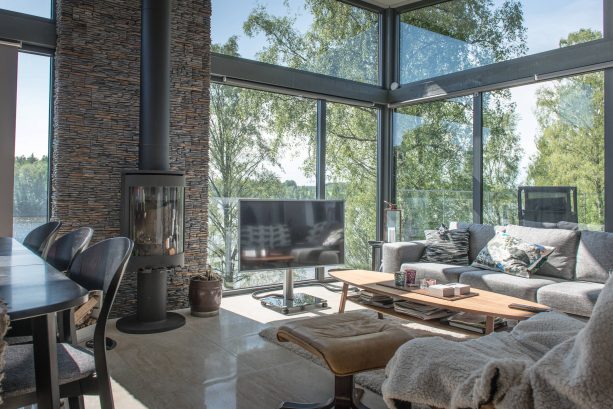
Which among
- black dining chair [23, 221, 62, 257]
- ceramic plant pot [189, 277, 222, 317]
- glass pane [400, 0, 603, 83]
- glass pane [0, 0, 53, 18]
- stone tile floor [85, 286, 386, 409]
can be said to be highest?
glass pane [400, 0, 603, 83]

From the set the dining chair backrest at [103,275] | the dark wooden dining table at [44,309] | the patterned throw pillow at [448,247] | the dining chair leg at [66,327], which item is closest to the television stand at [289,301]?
the patterned throw pillow at [448,247]

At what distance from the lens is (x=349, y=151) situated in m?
6.14

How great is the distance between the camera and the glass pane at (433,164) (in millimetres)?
5605

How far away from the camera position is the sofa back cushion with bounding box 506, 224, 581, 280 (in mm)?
4160

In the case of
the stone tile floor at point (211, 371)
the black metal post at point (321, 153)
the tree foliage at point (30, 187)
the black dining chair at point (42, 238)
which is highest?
the black metal post at point (321, 153)

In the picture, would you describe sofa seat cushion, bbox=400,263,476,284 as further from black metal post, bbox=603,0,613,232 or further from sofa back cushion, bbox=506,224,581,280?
black metal post, bbox=603,0,613,232

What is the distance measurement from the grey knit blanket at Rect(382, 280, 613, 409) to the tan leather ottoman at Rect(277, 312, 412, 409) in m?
0.51

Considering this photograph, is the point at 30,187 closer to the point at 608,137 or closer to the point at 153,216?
the point at 153,216

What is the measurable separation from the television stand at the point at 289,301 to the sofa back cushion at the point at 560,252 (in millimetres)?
2049

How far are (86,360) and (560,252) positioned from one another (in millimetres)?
3939

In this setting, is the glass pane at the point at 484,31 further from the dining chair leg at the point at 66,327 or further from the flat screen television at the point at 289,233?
the dining chair leg at the point at 66,327

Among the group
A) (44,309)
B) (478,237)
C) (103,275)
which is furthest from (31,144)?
(478,237)

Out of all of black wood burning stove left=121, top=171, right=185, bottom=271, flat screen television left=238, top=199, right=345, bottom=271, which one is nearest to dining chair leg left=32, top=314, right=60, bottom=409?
black wood burning stove left=121, top=171, right=185, bottom=271

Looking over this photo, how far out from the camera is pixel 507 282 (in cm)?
400
